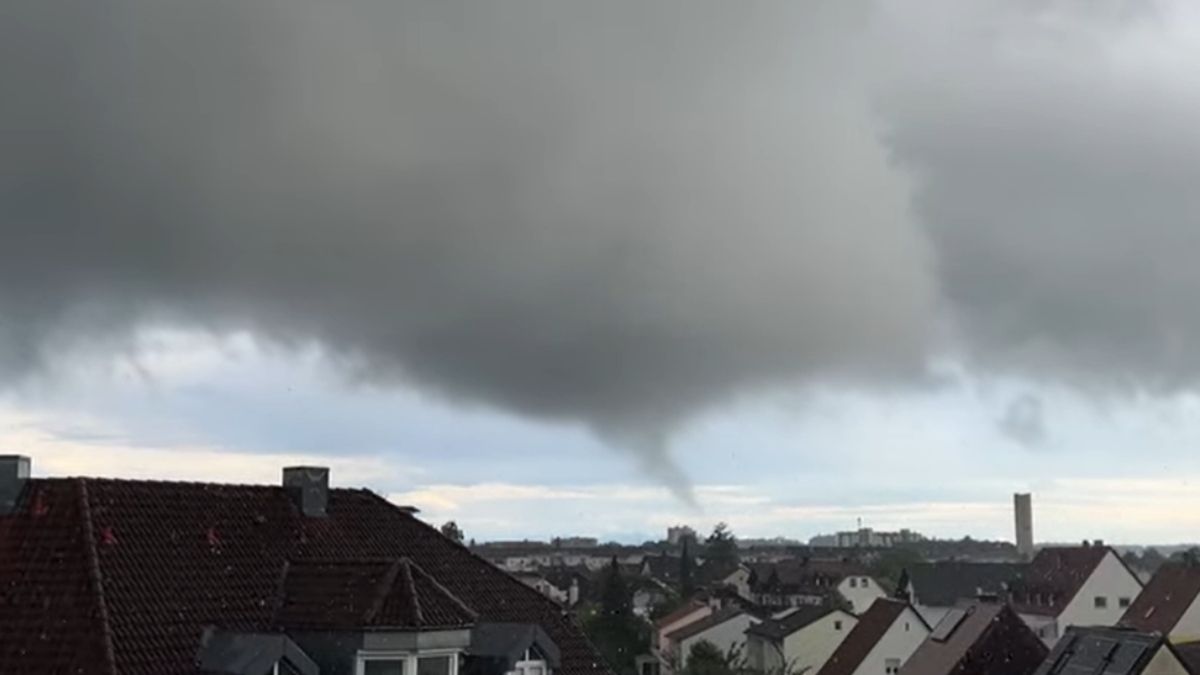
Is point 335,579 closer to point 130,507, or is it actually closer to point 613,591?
point 130,507

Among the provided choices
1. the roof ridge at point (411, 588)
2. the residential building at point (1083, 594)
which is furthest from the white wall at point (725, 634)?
the roof ridge at point (411, 588)

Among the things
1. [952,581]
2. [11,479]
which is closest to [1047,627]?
[952,581]

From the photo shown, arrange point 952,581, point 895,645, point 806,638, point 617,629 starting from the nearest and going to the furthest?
point 895,645 < point 617,629 < point 806,638 < point 952,581

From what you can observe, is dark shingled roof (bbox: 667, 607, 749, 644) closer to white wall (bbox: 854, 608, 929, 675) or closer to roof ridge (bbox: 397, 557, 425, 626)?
white wall (bbox: 854, 608, 929, 675)

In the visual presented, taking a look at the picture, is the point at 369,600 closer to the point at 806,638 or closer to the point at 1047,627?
the point at 806,638

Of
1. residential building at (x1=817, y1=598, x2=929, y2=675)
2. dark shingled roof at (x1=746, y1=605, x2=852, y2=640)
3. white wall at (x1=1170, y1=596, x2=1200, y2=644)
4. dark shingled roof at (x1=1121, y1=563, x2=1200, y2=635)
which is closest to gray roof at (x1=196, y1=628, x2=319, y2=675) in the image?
residential building at (x1=817, y1=598, x2=929, y2=675)

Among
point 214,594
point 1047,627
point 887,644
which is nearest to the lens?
point 214,594

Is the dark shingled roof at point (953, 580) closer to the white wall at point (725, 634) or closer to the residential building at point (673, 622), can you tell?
the residential building at point (673, 622)
